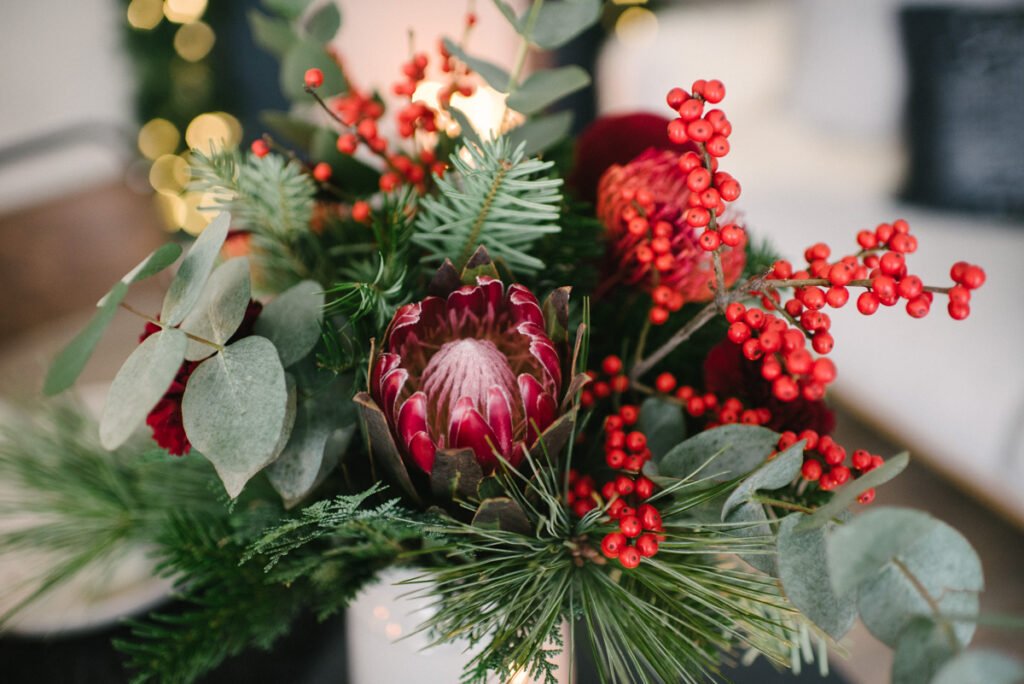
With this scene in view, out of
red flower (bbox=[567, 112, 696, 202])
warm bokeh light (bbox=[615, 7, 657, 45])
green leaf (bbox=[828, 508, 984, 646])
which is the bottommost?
green leaf (bbox=[828, 508, 984, 646])

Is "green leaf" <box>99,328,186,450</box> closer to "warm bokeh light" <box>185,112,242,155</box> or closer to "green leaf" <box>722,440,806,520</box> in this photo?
"green leaf" <box>722,440,806,520</box>

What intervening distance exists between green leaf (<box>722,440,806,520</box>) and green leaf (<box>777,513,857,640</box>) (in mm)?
16

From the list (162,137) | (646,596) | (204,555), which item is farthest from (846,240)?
(162,137)

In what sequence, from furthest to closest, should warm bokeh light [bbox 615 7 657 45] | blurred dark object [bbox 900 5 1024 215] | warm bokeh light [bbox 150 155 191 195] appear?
warm bokeh light [bbox 150 155 191 195] → warm bokeh light [bbox 615 7 657 45] → blurred dark object [bbox 900 5 1024 215]

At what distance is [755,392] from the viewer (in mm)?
359

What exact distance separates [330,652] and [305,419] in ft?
0.96

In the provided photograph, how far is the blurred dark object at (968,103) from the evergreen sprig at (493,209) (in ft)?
3.96

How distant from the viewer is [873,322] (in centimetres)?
113

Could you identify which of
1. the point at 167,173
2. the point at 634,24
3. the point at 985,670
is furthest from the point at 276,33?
the point at 167,173

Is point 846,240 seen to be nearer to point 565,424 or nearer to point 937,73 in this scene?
point 937,73

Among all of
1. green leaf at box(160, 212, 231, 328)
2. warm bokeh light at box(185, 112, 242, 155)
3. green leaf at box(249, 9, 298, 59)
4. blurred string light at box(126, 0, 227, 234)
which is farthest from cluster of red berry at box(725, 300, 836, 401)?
warm bokeh light at box(185, 112, 242, 155)

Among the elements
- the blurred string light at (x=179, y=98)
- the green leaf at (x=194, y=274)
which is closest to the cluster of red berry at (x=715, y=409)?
the green leaf at (x=194, y=274)

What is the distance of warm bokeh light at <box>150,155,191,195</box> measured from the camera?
6.37 ft

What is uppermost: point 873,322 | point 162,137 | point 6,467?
point 162,137
